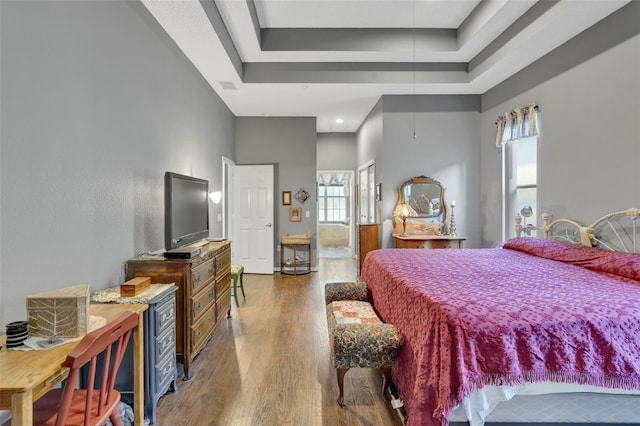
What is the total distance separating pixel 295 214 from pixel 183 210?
3.48 metres

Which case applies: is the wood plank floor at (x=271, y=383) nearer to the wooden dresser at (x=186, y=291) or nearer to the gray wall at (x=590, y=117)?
the wooden dresser at (x=186, y=291)

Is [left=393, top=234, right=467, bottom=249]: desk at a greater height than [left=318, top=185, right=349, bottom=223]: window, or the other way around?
[left=318, top=185, right=349, bottom=223]: window

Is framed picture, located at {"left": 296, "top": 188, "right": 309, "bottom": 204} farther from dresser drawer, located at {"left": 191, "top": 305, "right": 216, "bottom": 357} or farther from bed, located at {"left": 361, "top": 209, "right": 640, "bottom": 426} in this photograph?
bed, located at {"left": 361, "top": 209, "right": 640, "bottom": 426}

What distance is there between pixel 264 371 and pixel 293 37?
148 inches

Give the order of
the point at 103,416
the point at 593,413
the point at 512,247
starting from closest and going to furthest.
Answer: the point at 103,416 < the point at 593,413 < the point at 512,247

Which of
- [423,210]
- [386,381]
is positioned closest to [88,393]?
[386,381]

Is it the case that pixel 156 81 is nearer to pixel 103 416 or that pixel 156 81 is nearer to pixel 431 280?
pixel 103 416

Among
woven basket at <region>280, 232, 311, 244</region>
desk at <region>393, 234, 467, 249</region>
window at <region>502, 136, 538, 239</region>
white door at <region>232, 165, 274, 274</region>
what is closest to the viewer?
window at <region>502, 136, 538, 239</region>

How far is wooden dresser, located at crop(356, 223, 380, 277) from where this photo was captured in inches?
192

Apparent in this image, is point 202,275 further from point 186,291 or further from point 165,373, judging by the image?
point 165,373

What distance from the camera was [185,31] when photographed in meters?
2.99

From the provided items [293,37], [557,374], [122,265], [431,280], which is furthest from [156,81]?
[557,374]

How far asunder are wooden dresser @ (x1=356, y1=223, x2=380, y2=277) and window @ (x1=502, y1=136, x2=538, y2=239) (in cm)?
181

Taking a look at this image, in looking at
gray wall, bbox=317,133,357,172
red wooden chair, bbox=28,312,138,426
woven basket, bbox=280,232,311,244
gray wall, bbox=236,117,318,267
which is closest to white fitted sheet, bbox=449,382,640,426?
red wooden chair, bbox=28,312,138,426
